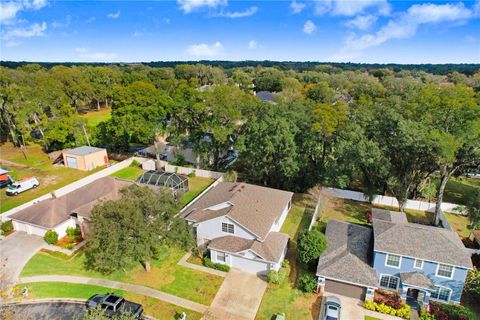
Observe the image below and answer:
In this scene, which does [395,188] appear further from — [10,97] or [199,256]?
[10,97]

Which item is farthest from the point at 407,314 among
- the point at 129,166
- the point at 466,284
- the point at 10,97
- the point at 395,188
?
the point at 10,97

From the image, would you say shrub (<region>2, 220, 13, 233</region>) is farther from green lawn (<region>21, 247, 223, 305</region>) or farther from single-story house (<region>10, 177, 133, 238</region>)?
green lawn (<region>21, 247, 223, 305</region>)

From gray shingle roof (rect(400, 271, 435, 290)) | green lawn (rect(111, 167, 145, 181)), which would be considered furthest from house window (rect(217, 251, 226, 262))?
green lawn (rect(111, 167, 145, 181))

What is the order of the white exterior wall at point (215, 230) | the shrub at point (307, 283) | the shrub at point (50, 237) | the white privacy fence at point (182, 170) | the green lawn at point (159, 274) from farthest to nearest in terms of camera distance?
the white privacy fence at point (182, 170), the shrub at point (50, 237), the white exterior wall at point (215, 230), the green lawn at point (159, 274), the shrub at point (307, 283)

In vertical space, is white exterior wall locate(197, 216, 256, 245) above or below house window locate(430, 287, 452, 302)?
above

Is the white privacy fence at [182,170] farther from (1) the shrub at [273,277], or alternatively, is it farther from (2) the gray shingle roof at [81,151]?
(1) the shrub at [273,277]

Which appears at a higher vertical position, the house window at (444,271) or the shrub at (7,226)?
the house window at (444,271)

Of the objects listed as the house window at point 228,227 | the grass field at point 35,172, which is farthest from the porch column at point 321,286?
the grass field at point 35,172
